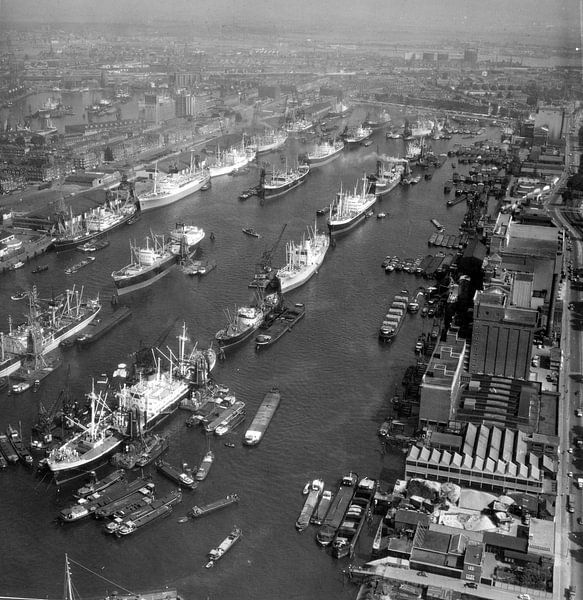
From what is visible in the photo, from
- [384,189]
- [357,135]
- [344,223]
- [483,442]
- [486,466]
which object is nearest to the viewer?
[486,466]

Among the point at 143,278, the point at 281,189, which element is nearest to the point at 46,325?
the point at 143,278

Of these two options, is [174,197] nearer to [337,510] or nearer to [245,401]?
Answer: [245,401]

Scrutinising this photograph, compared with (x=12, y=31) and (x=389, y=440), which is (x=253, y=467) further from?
(x=12, y=31)

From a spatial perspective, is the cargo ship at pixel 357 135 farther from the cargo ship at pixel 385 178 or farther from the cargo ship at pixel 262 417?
the cargo ship at pixel 262 417

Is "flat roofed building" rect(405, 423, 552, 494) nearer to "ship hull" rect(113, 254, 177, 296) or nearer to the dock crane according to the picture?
the dock crane

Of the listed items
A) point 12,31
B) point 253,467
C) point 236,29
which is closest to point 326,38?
point 236,29

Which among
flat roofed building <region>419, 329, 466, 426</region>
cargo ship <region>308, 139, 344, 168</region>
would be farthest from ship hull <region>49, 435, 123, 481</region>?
cargo ship <region>308, 139, 344, 168</region>
